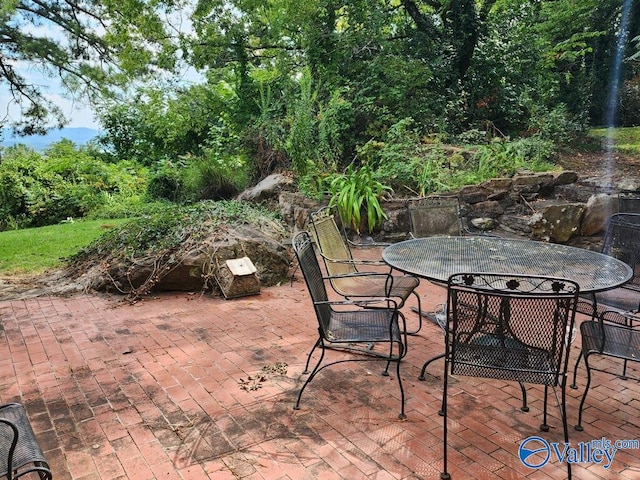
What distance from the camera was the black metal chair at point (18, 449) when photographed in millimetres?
1353

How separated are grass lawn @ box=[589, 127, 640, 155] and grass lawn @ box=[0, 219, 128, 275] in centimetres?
806

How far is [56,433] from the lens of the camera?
223 centimetres

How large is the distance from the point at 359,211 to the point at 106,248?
295 centimetres

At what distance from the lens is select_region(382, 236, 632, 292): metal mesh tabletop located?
7.86ft

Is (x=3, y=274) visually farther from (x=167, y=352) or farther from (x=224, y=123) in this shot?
(x=224, y=123)

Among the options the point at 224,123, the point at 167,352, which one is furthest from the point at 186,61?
the point at 167,352

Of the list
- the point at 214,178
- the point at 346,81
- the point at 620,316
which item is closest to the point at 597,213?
the point at 620,316

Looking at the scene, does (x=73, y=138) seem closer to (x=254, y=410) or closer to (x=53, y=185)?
(x=53, y=185)

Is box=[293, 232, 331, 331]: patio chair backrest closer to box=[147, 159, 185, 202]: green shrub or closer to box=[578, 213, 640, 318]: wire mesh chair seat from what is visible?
box=[578, 213, 640, 318]: wire mesh chair seat

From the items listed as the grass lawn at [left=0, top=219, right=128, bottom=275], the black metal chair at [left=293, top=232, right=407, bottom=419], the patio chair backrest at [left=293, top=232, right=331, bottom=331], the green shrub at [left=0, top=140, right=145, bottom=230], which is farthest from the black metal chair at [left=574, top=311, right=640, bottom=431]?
the green shrub at [left=0, top=140, right=145, bottom=230]

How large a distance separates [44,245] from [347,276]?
18.4 ft

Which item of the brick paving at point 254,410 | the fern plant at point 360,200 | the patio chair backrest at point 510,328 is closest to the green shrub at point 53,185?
the fern plant at point 360,200

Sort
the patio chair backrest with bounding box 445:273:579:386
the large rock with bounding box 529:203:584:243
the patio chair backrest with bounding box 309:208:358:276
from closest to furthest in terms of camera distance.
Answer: the patio chair backrest with bounding box 445:273:579:386
the patio chair backrest with bounding box 309:208:358:276
the large rock with bounding box 529:203:584:243

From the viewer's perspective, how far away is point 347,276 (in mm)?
3172
